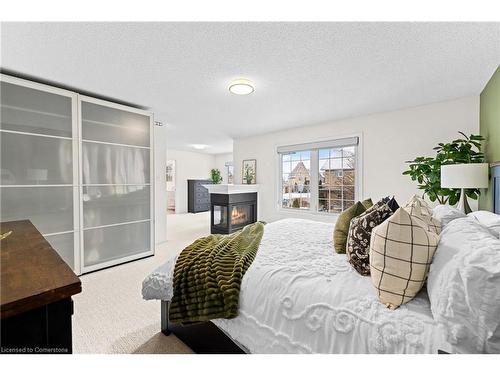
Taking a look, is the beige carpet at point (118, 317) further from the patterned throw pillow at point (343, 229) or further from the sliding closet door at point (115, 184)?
the patterned throw pillow at point (343, 229)

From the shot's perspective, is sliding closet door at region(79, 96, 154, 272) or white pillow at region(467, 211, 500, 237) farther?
sliding closet door at region(79, 96, 154, 272)

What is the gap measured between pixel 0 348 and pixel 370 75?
9.90ft

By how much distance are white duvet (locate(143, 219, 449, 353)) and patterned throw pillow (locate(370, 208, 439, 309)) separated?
0.18 ft

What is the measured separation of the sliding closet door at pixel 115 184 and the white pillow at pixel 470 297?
11.2 ft

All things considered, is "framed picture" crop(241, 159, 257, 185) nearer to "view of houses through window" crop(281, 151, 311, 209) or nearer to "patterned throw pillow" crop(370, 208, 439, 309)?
"view of houses through window" crop(281, 151, 311, 209)

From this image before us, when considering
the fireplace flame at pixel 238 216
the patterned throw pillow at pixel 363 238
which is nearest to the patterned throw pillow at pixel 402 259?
the patterned throw pillow at pixel 363 238

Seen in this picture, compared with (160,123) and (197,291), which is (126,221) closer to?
(160,123)

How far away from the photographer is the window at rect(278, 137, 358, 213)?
13.9 ft

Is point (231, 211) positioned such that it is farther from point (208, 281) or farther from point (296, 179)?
point (208, 281)

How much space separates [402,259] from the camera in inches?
41.9

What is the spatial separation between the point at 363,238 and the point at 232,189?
12.4ft

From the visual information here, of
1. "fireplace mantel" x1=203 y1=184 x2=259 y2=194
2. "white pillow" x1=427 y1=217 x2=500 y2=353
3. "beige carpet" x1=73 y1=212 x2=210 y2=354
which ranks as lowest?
"beige carpet" x1=73 y1=212 x2=210 y2=354

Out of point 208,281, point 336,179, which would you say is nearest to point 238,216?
point 336,179

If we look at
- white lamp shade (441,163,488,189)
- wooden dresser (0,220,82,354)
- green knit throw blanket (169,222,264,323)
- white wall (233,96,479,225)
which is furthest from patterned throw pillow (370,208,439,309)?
white wall (233,96,479,225)
